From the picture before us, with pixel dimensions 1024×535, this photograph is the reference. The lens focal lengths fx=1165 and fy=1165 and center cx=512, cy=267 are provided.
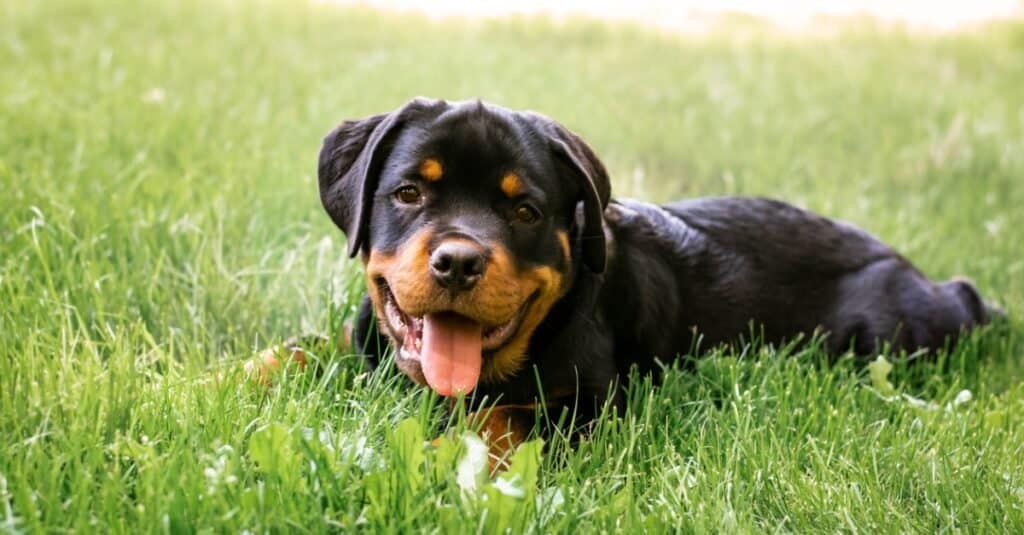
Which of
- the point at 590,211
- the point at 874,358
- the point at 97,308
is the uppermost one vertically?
the point at 590,211

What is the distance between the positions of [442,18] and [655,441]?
8799mm

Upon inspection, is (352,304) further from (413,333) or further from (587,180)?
(587,180)

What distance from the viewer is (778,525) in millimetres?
2838

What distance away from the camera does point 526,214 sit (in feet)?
10.9

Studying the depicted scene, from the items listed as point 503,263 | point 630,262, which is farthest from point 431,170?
point 630,262

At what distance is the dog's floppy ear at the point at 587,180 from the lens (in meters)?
3.38

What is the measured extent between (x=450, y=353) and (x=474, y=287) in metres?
0.28

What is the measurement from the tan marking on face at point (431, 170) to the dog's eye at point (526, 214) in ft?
0.79

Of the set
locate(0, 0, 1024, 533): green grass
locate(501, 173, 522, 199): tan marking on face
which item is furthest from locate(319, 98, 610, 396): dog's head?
locate(0, 0, 1024, 533): green grass

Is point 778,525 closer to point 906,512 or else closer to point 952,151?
point 906,512

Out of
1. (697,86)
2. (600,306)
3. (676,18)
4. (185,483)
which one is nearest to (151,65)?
(697,86)

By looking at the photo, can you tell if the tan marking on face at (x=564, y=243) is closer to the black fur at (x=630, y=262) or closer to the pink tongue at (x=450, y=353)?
the black fur at (x=630, y=262)

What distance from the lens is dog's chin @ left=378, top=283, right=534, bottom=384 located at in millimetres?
3277

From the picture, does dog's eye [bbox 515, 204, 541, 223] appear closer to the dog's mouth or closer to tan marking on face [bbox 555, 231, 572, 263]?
tan marking on face [bbox 555, 231, 572, 263]
